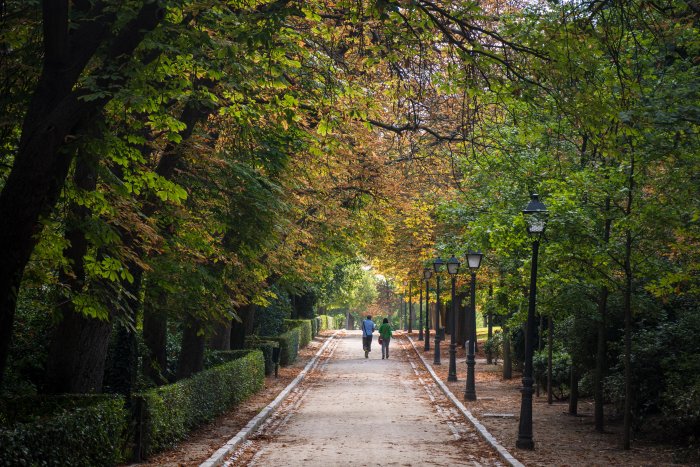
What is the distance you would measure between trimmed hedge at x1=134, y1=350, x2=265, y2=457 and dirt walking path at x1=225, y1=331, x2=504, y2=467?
115 centimetres

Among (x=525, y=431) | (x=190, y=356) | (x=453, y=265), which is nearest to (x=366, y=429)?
(x=525, y=431)

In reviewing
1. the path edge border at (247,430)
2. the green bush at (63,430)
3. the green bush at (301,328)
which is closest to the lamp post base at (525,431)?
the path edge border at (247,430)

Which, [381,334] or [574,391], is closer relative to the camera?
[574,391]

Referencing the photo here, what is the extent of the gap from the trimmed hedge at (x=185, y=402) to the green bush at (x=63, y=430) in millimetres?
577

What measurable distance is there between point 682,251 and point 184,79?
325 inches

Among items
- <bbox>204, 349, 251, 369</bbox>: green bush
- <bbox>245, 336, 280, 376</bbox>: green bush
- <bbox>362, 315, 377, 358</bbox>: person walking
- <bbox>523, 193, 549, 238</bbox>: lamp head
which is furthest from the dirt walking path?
<bbox>362, 315, 377, 358</bbox>: person walking

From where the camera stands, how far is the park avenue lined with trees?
29.5 ft

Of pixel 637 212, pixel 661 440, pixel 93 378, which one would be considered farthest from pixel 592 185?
pixel 93 378

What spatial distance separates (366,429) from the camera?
1670cm

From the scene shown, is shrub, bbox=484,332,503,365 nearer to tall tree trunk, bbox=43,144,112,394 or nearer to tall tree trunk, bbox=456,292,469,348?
tall tree trunk, bbox=456,292,469,348

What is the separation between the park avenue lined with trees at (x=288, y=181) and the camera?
8984 millimetres

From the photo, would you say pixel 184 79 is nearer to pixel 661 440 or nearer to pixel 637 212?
pixel 637 212

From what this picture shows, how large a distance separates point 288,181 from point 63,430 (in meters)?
8.73

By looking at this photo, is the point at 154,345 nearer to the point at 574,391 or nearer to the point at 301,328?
the point at 574,391
